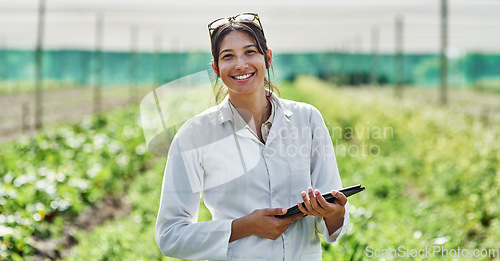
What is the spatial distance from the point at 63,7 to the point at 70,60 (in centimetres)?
1943

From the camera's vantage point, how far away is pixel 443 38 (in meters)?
10.9

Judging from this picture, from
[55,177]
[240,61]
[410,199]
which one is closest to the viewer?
[240,61]

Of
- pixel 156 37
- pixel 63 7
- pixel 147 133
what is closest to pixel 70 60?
pixel 156 37

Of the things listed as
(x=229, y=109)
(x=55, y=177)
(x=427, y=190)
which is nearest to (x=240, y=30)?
(x=229, y=109)

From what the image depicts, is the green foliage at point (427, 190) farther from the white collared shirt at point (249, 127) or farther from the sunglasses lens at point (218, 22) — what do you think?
the sunglasses lens at point (218, 22)

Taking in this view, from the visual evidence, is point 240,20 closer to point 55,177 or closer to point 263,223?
point 263,223

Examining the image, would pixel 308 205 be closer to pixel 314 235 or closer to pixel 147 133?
pixel 314 235

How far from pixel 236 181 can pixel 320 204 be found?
0.26m

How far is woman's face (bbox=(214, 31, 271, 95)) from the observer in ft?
5.44

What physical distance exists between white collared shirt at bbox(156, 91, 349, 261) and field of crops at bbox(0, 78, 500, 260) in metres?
0.27

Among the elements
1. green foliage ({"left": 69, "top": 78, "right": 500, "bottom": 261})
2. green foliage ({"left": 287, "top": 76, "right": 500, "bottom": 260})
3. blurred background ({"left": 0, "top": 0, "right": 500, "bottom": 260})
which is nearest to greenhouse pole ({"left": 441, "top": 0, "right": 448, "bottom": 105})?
blurred background ({"left": 0, "top": 0, "right": 500, "bottom": 260})

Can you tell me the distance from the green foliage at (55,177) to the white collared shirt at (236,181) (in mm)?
2352

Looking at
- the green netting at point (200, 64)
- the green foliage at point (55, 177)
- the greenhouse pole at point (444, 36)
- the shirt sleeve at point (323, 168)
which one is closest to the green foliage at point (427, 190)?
the shirt sleeve at point (323, 168)

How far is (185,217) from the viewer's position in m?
1.67
